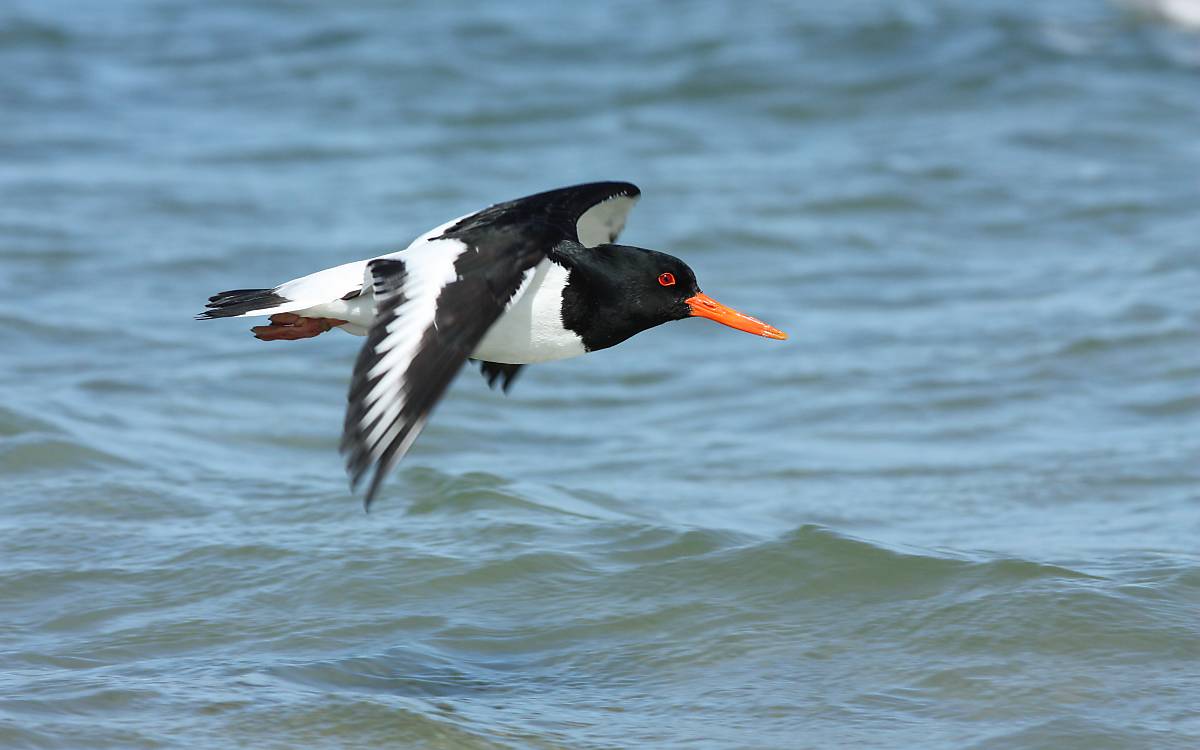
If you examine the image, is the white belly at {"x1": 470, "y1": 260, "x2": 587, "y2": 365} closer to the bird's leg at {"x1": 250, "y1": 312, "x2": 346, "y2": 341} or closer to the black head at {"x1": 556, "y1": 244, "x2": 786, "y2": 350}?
the black head at {"x1": 556, "y1": 244, "x2": 786, "y2": 350}

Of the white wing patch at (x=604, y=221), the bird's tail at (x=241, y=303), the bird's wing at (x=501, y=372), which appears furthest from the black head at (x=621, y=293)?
the bird's tail at (x=241, y=303)

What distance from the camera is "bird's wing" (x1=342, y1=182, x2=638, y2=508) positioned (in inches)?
164

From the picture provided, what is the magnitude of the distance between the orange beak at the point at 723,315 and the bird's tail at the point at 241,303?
1526 millimetres

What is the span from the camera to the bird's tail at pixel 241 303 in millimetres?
5453

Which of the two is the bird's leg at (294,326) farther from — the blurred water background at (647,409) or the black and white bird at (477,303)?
the blurred water background at (647,409)

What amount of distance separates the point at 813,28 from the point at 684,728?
12.5 m

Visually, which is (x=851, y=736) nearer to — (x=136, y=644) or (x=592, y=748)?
(x=592, y=748)

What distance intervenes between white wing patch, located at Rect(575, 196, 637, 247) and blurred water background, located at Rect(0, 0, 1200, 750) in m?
1.26

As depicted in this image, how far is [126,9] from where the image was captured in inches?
685

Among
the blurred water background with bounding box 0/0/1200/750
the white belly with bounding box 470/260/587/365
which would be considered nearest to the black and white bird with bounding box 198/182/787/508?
the white belly with bounding box 470/260/587/365

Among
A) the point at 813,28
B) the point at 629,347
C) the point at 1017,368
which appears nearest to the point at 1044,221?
the point at 1017,368

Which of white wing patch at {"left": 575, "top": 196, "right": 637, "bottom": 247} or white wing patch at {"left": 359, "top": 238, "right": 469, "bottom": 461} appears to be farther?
white wing patch at {"left": 575, "top": 196, "right": 637, "bottom": 247}

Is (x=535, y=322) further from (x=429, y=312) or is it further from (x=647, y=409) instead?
(x=647, y=409)

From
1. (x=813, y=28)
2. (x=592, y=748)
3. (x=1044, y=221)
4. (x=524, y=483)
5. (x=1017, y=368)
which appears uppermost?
(x=813, y=28)
